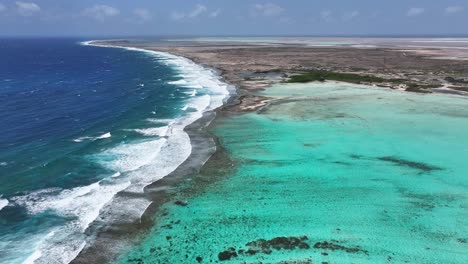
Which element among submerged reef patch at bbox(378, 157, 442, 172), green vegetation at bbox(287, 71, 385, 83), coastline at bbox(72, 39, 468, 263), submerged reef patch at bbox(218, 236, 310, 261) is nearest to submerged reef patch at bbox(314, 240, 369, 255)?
submerged reef patch at bbox(218, 236, 310, 261)

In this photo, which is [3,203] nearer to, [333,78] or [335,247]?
[335,247]

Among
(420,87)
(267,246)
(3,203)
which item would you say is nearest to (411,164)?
(267,246)

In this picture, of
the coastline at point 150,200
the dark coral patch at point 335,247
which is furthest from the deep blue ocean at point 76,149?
the dark coral patch at point 335,247

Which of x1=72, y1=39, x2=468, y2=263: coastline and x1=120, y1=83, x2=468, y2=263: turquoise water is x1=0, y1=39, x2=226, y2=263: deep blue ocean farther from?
x1=120, y1=83, x2=468, y2=263: turquoise water

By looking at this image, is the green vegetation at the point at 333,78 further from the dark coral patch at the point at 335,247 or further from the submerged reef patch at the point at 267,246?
the dark coral patch at the point at 335,247

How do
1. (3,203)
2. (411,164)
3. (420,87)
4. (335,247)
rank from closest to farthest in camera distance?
(335,247) → (3,203) → (411,164) → (420,87)

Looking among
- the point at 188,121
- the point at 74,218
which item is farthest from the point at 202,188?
the point at 188,121
